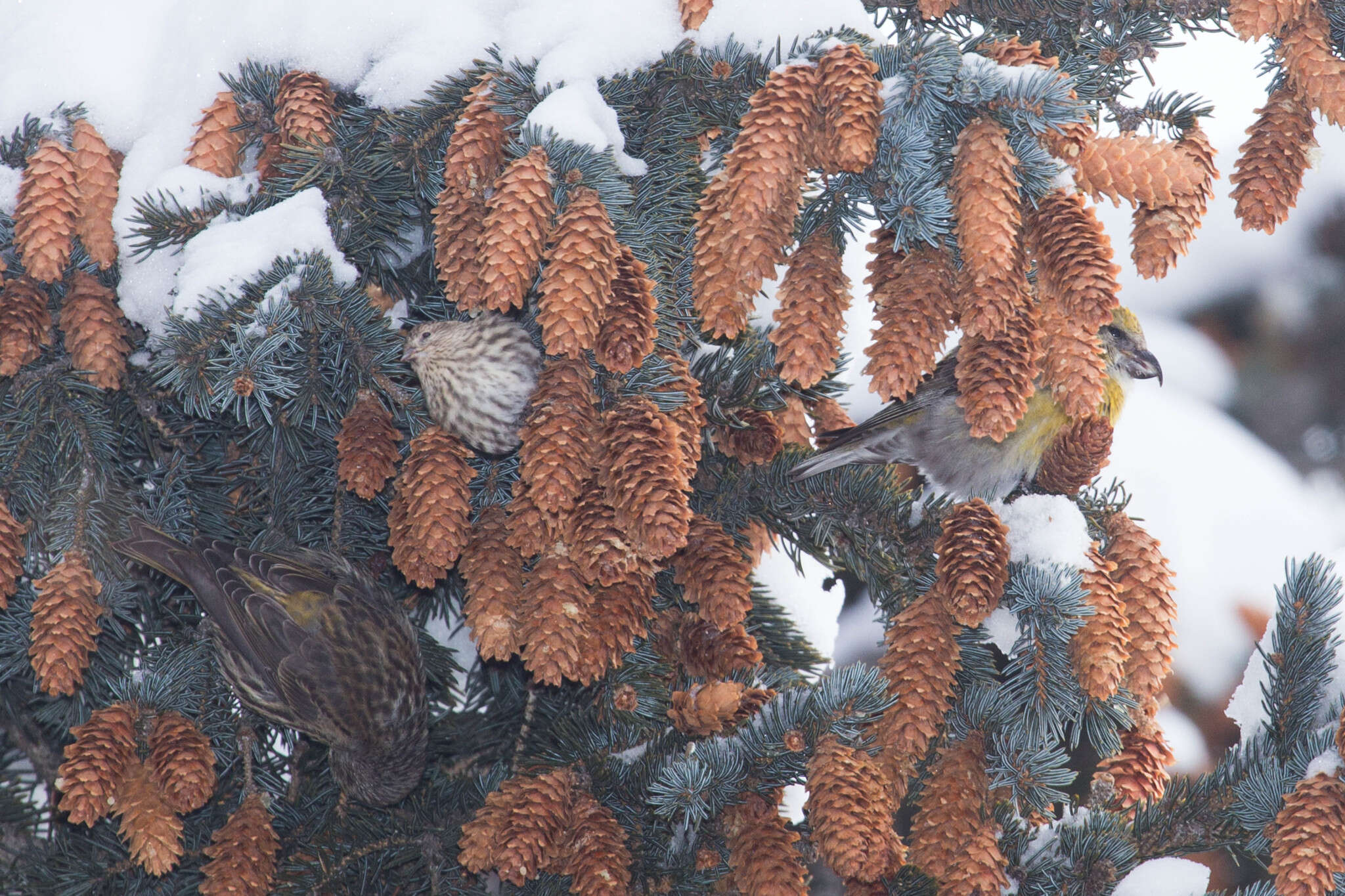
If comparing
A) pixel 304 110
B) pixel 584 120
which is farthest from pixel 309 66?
pixel 584 120

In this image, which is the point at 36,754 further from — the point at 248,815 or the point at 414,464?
the point at 414,464

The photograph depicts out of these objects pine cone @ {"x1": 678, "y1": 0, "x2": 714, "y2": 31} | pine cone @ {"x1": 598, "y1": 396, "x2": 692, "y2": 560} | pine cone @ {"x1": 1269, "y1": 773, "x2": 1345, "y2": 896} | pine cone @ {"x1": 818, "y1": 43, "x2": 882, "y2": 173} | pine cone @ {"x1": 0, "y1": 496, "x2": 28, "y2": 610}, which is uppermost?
pine cone @ {"x1": 678, "y1": 0, "x2": 714, "y2": 31}

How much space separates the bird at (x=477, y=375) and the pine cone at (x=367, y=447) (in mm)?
89

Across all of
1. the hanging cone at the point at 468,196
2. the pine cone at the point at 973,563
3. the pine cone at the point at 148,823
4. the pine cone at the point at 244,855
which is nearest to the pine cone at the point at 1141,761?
the pine cone at the point at 973,563

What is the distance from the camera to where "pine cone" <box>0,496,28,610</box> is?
5.66ft

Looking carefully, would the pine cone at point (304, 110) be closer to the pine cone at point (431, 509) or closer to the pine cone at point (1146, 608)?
the pine cone at point (431, 509)

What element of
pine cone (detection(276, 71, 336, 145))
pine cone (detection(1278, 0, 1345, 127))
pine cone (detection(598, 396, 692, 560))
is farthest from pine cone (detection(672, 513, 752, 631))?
pine cone (detection(1278, 0, 1345, 127))

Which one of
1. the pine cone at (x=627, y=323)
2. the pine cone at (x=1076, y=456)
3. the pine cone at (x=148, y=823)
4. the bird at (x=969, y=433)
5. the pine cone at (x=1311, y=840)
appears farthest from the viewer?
the bird at (x=969, y=433)

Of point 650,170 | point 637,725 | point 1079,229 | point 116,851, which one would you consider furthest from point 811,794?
point 116,851

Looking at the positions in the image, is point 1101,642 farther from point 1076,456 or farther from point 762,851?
point 762,851

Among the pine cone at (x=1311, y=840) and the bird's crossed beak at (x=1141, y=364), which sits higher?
the pine cone at (x=1311, y=840)

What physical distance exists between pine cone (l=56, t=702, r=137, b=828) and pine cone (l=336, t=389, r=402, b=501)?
535mm

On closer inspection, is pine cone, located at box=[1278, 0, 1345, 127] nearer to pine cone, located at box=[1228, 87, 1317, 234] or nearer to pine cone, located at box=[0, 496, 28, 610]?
pine cone, located at box=[1228, 87, 1317, 234]

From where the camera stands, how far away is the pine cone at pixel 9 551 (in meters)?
1.73
